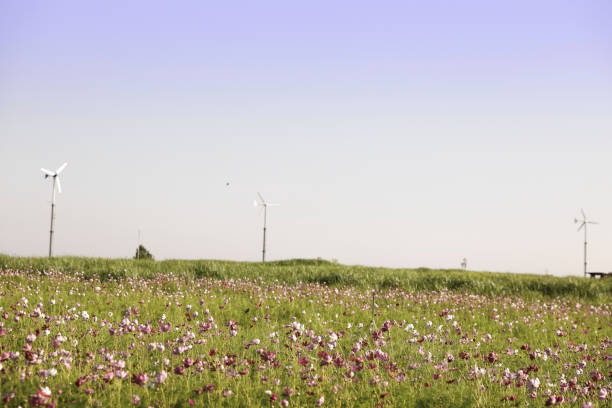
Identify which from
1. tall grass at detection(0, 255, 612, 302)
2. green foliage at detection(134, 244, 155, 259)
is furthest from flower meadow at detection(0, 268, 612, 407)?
green foliage at detection(134, 244, 155, 259)

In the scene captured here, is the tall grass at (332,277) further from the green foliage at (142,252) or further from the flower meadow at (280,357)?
the green foliage at (142,252)

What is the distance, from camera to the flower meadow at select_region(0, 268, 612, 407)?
5789 mm

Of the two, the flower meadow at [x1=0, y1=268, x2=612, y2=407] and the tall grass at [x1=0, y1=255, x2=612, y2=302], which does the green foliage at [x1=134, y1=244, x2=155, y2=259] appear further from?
the flower meadow at [x1=0, y1=268, x2=612, y2=407]

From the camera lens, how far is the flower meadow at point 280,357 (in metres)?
5.79

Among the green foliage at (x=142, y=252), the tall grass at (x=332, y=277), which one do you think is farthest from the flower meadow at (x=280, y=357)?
the green foliage at (x=142, y=252)

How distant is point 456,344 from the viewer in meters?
9.45

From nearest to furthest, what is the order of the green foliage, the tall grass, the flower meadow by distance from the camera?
the flower meadow < the tall grass < the green foliage

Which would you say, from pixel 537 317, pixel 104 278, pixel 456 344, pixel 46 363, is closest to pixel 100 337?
pixel 46 363

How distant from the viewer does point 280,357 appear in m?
7.42

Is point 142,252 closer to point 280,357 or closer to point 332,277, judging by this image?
point 332,277

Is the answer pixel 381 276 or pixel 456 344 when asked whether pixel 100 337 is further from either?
pixel 381 276

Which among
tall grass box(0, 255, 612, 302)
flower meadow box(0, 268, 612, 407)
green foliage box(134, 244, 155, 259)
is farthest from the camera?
green foliage box(134, 244, 155, 259)

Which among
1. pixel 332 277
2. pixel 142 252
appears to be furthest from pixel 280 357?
pixel 142 252

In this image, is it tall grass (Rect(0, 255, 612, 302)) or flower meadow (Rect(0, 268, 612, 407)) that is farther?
tall grass (Rect(0, 255, 612, 302))
